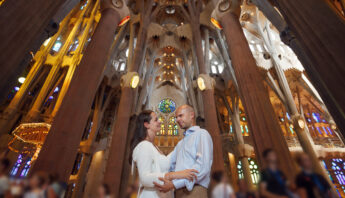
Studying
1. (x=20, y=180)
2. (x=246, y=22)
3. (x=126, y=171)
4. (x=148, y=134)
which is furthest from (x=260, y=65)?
(x=20, y=180)

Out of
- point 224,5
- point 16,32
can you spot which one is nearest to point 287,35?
point 224,5

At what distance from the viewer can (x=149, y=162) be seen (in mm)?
1587

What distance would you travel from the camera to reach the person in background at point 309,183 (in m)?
0.68

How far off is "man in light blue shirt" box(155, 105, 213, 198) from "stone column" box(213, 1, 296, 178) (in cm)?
304

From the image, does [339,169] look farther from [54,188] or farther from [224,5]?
[54,188]

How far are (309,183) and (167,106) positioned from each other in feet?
82.2

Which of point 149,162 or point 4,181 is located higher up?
point 149,162

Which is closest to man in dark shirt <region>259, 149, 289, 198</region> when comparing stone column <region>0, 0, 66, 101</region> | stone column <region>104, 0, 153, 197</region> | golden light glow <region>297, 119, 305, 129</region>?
stone column <region>0, 0, 66, 101</region>

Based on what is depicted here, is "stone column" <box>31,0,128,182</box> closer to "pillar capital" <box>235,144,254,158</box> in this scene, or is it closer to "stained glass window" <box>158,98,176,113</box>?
"pillar capital" <box>235,144,254,158</box>

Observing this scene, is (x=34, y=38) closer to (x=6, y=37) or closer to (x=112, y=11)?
(x=6, y=37)

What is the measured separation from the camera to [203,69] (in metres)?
11.7

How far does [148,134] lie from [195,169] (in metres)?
0.70

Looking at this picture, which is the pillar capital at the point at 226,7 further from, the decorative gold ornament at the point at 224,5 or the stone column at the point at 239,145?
the stone column at the point at 239,145

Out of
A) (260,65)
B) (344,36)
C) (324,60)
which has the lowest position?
(324,60)
